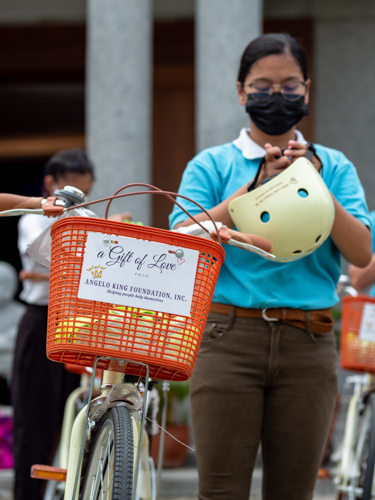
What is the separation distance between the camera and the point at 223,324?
2.48 meters

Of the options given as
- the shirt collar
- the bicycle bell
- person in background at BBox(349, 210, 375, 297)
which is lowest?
person in background at BBox(349, 210, 375, 297)

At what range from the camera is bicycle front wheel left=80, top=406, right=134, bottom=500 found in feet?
6.17

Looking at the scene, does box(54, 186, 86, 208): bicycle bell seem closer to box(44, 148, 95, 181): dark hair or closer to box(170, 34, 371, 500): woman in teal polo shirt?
box(170, 34, 371, 500): woman in teal polo shirt

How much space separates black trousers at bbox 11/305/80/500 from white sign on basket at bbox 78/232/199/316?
221cm

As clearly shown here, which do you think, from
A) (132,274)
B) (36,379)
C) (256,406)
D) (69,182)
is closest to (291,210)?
(132,274)

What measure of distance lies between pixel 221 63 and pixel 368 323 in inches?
128

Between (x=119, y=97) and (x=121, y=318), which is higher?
(x=119, y=97)

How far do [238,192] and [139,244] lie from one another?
Result: 2.00 feet

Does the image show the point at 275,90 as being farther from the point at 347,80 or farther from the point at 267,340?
the point at 347,80

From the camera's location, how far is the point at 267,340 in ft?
8.05

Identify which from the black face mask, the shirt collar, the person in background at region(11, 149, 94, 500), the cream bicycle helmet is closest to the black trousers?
the person in background at region(11, 149, 94, 500)

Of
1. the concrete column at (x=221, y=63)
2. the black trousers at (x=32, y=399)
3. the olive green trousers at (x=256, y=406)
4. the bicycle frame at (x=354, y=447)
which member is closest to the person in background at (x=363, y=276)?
the bicycle frame at (x=354, y=447)

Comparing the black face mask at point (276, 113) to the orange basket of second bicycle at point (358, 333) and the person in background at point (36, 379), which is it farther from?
the person in background at point (36, 379)

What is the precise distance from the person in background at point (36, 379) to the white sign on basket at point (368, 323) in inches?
66.3
